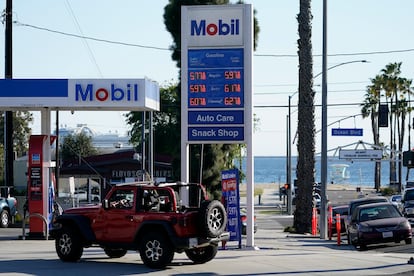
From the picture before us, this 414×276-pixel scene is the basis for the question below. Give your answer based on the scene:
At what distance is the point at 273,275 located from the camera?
16375 mm

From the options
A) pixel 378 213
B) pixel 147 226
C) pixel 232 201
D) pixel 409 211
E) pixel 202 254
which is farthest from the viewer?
pixel 409 211

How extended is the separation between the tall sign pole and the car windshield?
5938mm

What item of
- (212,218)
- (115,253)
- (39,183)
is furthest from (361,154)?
(212,218)

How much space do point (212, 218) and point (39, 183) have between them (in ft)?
35.2

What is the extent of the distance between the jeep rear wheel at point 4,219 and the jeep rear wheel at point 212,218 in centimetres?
1870

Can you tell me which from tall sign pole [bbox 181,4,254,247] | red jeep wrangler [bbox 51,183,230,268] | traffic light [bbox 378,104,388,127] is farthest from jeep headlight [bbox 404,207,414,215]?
red jeep wrangler [bbox 51,183,230,268]

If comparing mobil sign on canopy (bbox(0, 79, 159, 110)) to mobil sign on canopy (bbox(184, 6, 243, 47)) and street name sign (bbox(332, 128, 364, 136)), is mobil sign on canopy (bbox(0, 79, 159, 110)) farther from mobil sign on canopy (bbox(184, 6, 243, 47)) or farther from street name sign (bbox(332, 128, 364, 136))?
street name sign (bbox(332, 128, 364, 136))

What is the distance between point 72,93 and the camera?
2584 centimetres

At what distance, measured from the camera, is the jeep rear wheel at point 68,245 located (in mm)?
18234

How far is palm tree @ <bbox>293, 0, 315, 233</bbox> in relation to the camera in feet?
112

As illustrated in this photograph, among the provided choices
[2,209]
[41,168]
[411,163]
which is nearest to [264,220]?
[2,209]

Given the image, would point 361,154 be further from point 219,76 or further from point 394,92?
point 219,76

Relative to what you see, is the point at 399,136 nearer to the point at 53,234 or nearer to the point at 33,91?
the point at 33,91

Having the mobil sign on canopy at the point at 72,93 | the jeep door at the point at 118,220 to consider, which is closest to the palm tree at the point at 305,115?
the mobil sign on canopy at the point at 72,93
